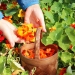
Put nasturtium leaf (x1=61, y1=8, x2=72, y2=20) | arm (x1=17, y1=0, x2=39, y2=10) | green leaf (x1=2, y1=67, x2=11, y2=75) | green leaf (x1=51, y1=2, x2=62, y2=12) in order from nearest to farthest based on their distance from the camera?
green leaf (x1=2, y1=67, x2=11, y2=75) → arm (x1=17, y1=0, x2=39, y2=10) → nasturtium leaf (x1=61, y1=8, x2=72, y2=20) → green leaf (x1=51, y1=2, x2=62, y2=12)

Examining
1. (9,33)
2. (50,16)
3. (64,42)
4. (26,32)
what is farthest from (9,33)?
(50,16)

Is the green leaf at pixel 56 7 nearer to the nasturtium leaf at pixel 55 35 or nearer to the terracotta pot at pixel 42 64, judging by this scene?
the nasturtium leaf at pixel 55 35

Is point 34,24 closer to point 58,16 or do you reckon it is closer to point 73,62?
point 58,16

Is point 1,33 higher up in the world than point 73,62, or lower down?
higher up

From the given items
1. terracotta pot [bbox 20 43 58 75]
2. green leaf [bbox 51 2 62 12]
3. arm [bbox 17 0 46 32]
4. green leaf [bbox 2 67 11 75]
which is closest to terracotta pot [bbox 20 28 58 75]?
terracotta pot [bbox 20 43 58 75]

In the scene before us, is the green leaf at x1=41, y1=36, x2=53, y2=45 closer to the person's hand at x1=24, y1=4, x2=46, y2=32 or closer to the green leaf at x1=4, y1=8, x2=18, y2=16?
Answer: the person's hand at x1=24, y1=4, x2=46, y2=32

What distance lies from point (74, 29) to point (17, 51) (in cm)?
37

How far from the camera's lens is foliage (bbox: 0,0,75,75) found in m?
1.70

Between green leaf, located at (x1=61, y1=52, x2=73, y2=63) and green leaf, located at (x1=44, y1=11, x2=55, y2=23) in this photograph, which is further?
green leaf, located at (x1=44, y1=11, x2=55, y2=23)

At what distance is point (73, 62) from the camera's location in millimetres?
1700

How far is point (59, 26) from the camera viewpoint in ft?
6.10

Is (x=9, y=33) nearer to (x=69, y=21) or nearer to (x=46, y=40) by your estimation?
(x=46, y=40)

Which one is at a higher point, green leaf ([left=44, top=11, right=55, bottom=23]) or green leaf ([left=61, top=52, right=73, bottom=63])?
green leaf ([left=44, top=11, right=55, bottom=23])

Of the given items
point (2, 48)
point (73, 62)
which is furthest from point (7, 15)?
point (73, 62)
